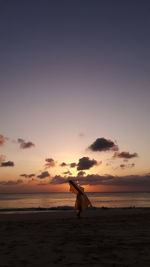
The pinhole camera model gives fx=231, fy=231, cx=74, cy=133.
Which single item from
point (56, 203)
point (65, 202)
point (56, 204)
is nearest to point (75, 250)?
point (56, 204)

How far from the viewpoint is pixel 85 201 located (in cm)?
1603

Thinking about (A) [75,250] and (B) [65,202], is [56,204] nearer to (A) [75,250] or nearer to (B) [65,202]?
(B) [65,202]

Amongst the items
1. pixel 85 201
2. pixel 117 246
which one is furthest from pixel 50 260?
pixel 85 201

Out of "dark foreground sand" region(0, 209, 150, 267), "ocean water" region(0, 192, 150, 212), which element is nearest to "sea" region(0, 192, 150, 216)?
"ocean water" region(0, 192, 150, 212)

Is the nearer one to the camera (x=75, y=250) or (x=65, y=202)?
(x=75, y=250)

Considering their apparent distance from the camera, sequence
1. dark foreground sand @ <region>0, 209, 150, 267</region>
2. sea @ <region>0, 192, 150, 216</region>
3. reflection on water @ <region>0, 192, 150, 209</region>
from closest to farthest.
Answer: dark foreground sand @ <region>0, 209, 150, 267</region>, sea @ <region>0, 192, 150, 216</region>, reflection on water @ <region>0, 192, 150, 209</region>

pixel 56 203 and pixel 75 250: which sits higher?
pixel 56 203

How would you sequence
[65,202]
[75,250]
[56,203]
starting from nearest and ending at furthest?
[75,250], [56,203], [65,202]

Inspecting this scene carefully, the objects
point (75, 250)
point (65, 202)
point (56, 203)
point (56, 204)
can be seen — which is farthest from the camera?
point (65, 202)

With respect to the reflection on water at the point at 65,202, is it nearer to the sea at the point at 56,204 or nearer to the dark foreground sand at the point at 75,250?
the sea at the point at 56,204

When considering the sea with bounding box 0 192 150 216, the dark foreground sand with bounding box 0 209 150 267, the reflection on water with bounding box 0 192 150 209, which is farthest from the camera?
the reflection on water with bounding box 0 192 150 209

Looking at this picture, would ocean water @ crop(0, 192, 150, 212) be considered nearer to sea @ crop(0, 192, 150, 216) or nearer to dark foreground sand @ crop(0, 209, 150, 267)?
sea @ crop(0, 192, 150, 216)

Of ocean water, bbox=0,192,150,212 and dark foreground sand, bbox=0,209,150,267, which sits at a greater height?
ocean water, bbox=0,192,150,212

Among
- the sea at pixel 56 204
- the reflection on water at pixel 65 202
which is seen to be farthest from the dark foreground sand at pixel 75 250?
the reflection on water at pixel 65 202
